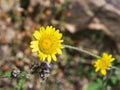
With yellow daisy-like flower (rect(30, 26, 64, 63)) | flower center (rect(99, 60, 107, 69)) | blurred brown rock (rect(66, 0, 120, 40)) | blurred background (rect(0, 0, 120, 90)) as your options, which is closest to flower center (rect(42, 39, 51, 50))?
yellow daisy-like flower (rect(30, 26, 64, 63))

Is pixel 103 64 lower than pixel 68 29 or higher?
lower

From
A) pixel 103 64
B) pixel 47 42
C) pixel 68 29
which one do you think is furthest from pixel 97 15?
pixel 47 42

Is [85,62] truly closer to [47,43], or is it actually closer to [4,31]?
[4,31]

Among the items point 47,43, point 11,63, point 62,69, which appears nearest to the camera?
point 47,43

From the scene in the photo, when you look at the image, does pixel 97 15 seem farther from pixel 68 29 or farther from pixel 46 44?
pixel 46 44

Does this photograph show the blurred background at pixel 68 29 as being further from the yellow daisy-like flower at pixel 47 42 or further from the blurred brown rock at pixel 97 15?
the yellow daisy-like flower at pixel 47 42

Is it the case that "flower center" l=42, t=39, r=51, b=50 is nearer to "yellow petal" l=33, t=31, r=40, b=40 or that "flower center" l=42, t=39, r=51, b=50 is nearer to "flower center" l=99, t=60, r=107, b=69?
"yellow petal" l=33, t=31, r=40, b=40

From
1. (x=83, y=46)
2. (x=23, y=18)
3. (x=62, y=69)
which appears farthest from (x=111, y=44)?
(x=23, y=18)
